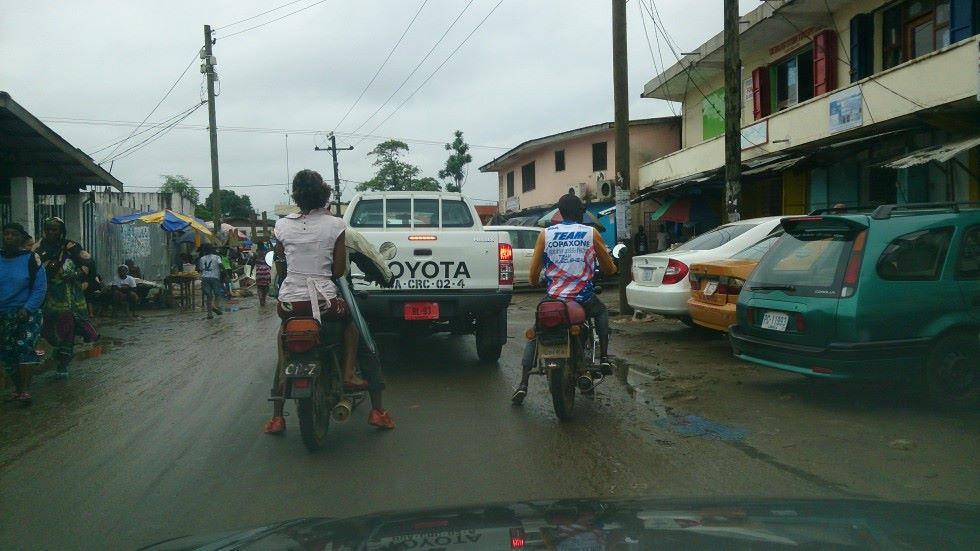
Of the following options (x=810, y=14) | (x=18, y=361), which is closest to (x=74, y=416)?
(x=18, y=361)

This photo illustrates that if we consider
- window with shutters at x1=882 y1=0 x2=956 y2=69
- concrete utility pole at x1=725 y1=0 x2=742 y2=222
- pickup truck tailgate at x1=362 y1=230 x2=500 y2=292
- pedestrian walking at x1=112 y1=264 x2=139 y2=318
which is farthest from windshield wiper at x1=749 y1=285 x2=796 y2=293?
pedestrian walking at x1=112 y1=264 x2=139 y2=318

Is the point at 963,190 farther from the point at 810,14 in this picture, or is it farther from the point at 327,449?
the point at 327,449

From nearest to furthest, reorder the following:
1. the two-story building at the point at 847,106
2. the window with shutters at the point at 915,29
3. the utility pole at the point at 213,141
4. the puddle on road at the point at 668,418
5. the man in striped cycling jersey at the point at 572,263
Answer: the puddle on road at the point at 668,418 < the man in striped cycling jersey at the point at 572,263 < the two-story building at the point at 847,106 < the window with shutters at the point at 915,29 < the utility pole at the point at 213,141

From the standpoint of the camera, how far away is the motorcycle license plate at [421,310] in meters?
8.10

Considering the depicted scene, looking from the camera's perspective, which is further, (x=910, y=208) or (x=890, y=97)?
(x=890, y=97)

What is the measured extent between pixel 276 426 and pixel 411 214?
13.1 ft

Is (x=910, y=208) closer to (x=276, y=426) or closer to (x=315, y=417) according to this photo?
(x=315, y=417)

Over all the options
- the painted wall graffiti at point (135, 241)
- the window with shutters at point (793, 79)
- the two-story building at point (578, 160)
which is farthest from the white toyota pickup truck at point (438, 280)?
the two-story building at point (578, 160)

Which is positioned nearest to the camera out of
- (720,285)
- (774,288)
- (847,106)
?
(774,288)

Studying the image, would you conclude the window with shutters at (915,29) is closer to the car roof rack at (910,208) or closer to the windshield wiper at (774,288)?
the car roof rack at (910,208)

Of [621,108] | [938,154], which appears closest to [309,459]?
[621,108]

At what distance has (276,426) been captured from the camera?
6004 mm

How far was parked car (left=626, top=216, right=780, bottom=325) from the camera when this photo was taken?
32.7ft

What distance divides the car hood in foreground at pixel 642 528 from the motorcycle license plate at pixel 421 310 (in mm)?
5294
